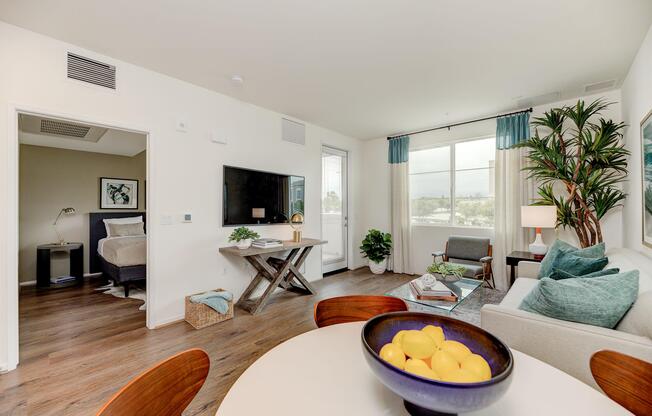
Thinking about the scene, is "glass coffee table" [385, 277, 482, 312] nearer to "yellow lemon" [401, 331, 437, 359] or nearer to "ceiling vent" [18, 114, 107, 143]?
"yellow lemon" [401, 331, 437, 359]

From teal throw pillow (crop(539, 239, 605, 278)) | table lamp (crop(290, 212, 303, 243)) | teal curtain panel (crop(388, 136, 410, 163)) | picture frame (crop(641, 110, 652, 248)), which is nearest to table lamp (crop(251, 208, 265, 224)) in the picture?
table lamp (crop(290, 212, 303, 243))

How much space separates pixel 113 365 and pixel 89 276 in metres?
3.93

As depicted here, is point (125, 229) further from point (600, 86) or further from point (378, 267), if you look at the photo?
point (600, 86)

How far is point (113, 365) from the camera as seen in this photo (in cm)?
219

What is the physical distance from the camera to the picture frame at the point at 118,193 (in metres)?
5.49

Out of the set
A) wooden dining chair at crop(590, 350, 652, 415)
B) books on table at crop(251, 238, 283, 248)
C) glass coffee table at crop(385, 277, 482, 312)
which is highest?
books on table at crop(251, 238, 283, 248)

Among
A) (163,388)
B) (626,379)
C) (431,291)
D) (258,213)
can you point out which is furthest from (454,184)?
(163,388)

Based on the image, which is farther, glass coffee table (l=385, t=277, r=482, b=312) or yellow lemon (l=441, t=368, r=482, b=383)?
glass coffee table (l=385, t=277, r=482, b=312)

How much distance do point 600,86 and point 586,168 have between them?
968mm

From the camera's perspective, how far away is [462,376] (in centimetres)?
56

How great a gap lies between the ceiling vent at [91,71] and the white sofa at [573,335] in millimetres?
3617

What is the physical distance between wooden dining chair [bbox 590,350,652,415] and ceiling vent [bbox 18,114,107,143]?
500 centimetres

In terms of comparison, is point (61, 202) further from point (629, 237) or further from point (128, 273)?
point (629, 237)

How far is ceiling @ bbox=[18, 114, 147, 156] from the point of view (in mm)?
3838
